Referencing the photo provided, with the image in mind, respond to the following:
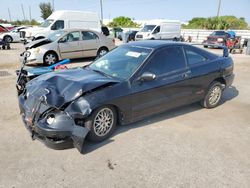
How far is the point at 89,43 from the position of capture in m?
10.7

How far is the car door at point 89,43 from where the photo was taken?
10.5 m

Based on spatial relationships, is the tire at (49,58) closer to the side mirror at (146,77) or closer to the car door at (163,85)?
the car door at (163,85)

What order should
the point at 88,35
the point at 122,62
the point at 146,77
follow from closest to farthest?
the point at 146,77 < the point at 122,62 < the point at 88,35

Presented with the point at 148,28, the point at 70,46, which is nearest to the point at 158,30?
the point at 148,28

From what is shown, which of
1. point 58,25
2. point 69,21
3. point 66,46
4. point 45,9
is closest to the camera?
point 66,46

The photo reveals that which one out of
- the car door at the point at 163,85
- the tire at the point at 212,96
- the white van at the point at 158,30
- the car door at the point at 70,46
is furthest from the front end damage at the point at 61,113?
the white van at the point at 158,30

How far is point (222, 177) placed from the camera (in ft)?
9.43

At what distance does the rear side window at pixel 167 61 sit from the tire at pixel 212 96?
103cm

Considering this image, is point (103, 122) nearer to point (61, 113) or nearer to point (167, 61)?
point (61, 113)

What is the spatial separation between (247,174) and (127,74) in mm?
2197

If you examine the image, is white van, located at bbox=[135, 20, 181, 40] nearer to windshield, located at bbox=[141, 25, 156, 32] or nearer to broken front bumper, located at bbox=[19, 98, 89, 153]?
windshield, located at bbox=[141, 25, 156, 32]

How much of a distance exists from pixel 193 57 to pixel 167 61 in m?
0.76

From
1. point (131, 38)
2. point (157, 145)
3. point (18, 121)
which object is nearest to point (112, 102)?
point (157, 145)

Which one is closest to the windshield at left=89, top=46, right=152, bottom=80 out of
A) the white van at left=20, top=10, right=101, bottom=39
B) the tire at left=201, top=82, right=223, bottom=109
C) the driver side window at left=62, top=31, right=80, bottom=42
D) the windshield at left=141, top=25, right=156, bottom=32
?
the tire at left=201, top=82, right=223, bottom=109
